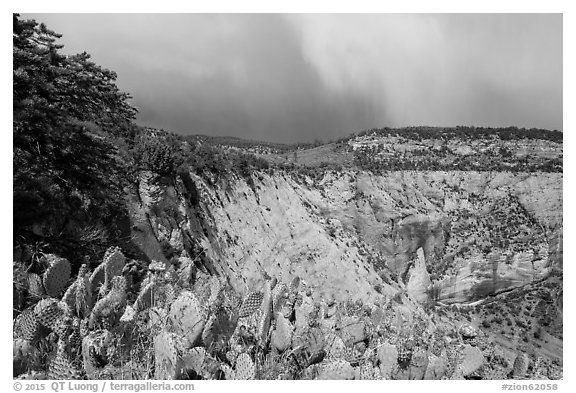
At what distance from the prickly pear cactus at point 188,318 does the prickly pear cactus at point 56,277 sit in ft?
7.03

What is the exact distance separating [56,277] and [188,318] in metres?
2.43

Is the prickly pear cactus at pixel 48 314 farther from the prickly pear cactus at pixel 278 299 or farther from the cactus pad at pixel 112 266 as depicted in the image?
the prickly pear cactus at pixel 278 299

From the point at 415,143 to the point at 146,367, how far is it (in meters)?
55.1

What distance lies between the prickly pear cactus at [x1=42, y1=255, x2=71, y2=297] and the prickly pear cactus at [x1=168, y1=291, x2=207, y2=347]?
7.03 ft

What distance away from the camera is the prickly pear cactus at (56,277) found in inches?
216

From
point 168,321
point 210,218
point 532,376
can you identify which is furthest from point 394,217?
point 168,321

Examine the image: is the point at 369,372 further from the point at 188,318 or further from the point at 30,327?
the point at 30,327

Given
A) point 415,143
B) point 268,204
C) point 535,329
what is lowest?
point 535,329

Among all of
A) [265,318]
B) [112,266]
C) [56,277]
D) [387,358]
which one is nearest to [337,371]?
[387,358]

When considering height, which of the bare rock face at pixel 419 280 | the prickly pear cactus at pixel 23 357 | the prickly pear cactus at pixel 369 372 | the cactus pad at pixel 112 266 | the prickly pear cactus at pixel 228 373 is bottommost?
the bare rock face at pixel 419 280

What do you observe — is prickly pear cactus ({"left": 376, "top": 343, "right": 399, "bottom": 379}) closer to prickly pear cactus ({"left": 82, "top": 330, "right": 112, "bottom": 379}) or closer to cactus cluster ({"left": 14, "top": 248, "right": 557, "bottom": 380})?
cactus cluster ({"left": 14, "top": 248, "right": 557, "bottom": 380})

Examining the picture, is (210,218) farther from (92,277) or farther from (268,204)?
(92,277)

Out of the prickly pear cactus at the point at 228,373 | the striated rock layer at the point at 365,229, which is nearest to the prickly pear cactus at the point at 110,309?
the prickly pear cactus at the point at 228,373

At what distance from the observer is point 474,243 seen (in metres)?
35.6
